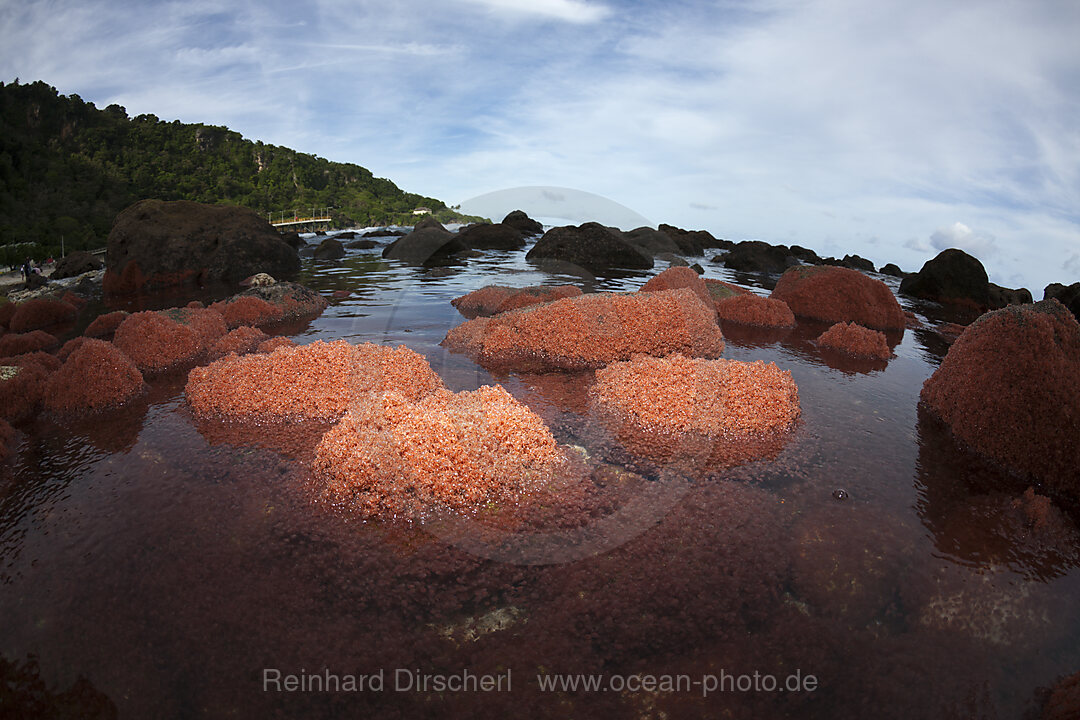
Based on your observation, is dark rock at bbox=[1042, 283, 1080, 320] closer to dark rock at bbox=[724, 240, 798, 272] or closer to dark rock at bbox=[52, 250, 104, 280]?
dark rock at bbox=[724, 240, 798, 272]

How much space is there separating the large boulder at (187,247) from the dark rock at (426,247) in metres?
8.09

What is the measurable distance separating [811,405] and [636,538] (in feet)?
16.8

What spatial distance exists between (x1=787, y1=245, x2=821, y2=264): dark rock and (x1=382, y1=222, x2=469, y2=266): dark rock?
33103mm

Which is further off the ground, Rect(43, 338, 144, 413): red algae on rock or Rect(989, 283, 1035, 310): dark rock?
Rect(989, 283, 1035, 310): dark rock

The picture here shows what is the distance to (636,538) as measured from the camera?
473 cm

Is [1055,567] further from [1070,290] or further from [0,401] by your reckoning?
[1070,290]

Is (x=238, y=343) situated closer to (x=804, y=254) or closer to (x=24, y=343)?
(x=24, y=343)

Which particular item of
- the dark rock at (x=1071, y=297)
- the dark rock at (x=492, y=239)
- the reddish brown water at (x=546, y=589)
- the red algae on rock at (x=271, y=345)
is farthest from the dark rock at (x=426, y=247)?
the dark rock at (x=1071, y=297)

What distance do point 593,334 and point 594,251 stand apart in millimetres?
20482

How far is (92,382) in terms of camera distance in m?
7.52

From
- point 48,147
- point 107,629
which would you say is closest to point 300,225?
point 48,147

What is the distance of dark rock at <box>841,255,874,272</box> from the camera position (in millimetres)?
46562

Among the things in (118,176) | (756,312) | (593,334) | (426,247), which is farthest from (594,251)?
(118,176)

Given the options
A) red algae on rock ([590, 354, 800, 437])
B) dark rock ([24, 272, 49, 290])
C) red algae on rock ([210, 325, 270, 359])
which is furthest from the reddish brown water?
dark rock ([24, 272, 49, 290])
